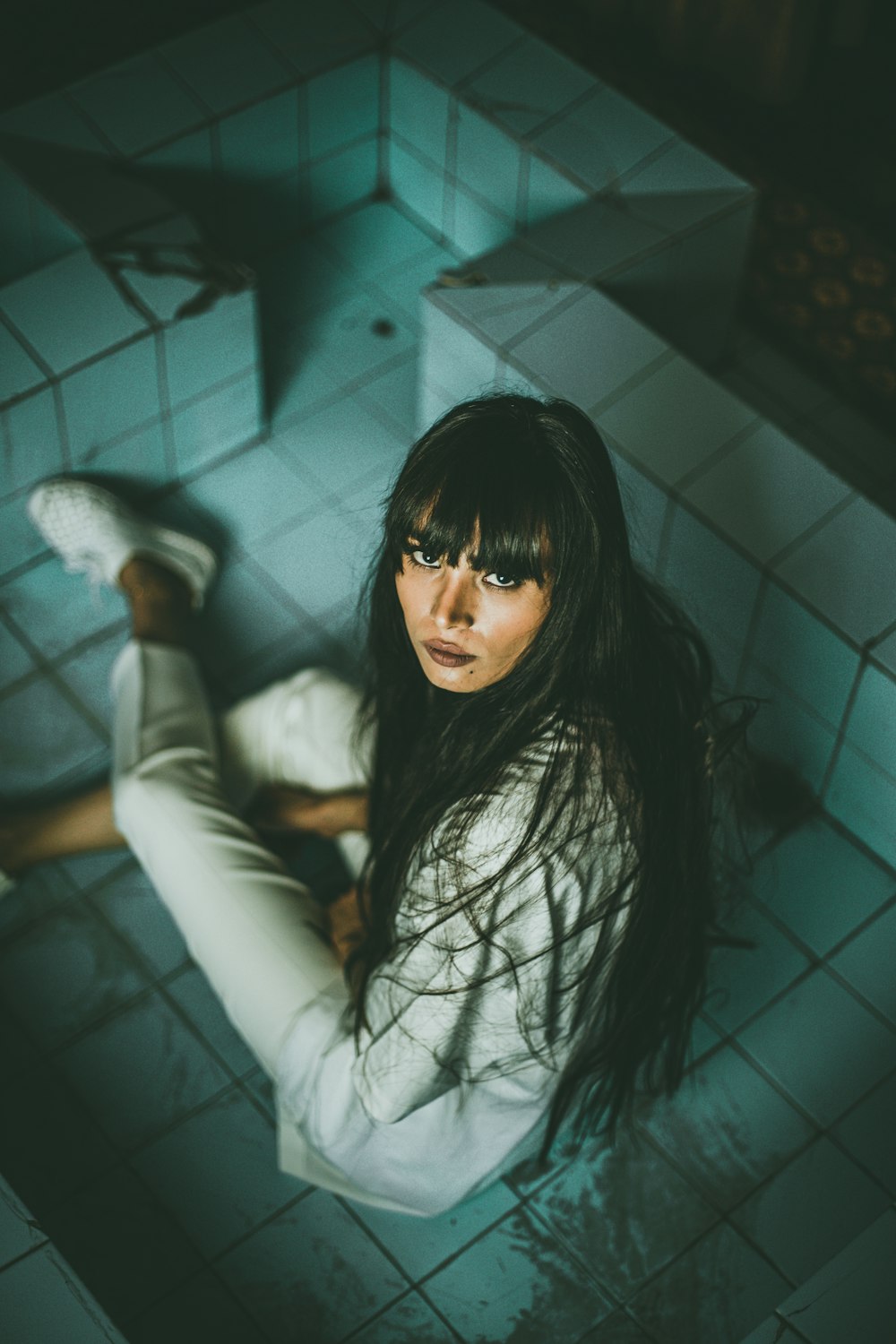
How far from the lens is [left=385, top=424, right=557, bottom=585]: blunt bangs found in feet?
4.09

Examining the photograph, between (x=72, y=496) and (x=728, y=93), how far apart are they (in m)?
1.68

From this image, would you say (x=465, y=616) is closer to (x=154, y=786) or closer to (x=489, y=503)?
(x=489, y=503)

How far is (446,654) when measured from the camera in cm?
136

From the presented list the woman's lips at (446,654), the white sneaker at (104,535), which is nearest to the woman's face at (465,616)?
the woman's lips at (446,654)

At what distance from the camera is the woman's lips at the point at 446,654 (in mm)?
1348

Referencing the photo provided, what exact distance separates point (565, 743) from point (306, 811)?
71cm

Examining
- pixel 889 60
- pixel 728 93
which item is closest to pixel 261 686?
pixel 728 93

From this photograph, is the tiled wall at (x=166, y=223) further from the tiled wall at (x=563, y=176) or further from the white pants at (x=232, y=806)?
the white pants at (x=232, y=806)

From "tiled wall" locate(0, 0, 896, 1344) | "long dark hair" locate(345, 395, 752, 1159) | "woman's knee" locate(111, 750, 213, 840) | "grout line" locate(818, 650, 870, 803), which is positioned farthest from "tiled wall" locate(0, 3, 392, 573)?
"grout line" locate(818, 650, 870, 803)

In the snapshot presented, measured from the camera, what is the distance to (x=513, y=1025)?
148cm

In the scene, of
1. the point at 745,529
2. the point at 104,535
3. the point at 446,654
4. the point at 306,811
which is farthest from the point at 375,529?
the point at 446,654

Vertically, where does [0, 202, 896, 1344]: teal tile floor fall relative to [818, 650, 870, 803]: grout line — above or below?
below

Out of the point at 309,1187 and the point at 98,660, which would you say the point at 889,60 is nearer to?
the point at 98,660

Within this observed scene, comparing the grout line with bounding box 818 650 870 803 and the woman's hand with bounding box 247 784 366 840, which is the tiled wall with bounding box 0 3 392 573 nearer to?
the woman's hand with bounding box 247 784 366 840
